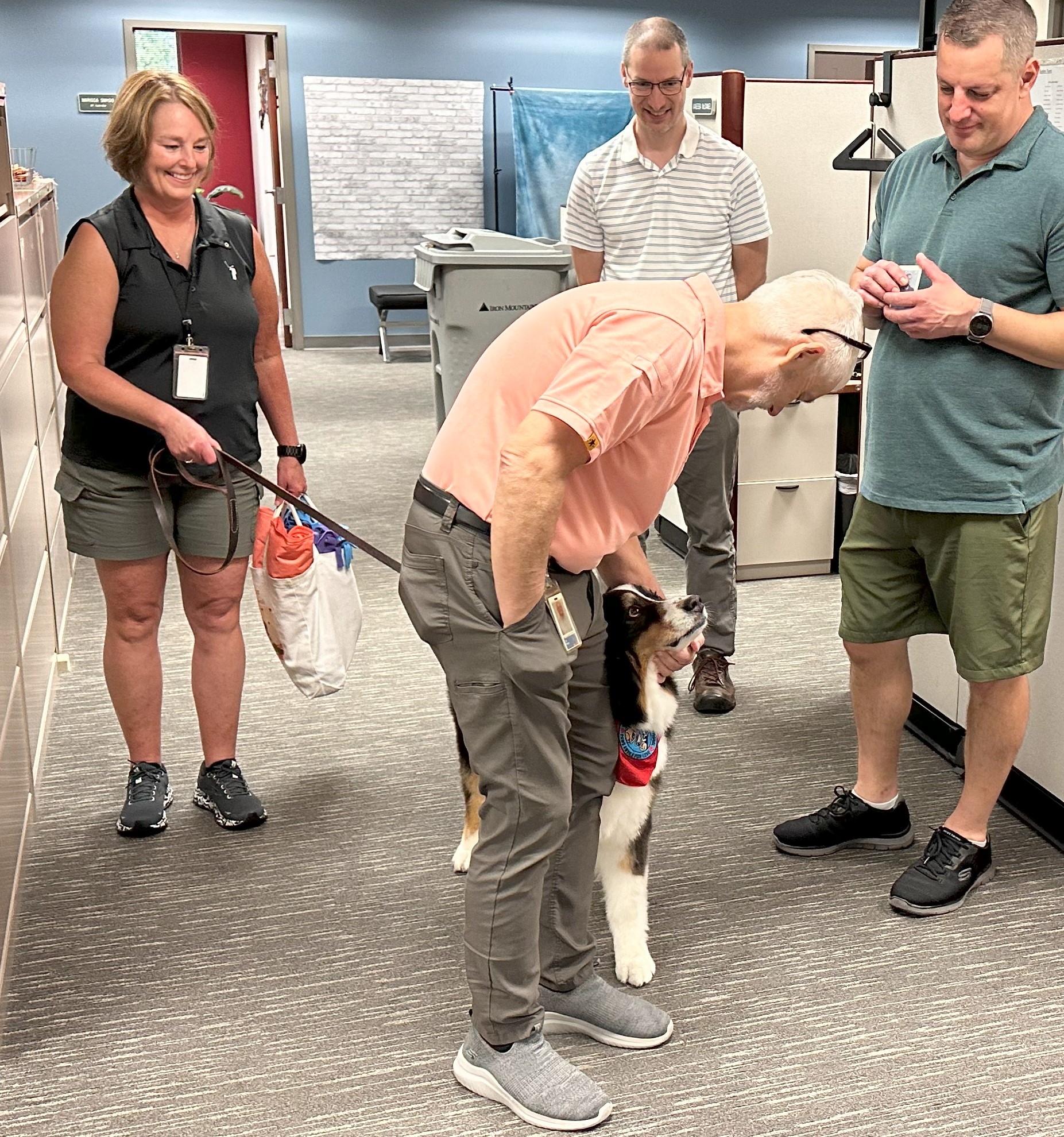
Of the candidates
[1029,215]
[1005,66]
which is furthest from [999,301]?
[1005,66]

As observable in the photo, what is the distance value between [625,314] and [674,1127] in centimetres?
118

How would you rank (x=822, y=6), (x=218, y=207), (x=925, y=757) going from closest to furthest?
(x=218, y=207), (x=925, y=757), (x=822, y=6)

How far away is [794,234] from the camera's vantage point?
4.22 meters

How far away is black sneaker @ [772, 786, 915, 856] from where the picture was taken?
258cm

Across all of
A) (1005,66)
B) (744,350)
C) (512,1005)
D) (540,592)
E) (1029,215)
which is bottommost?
(512,1005)

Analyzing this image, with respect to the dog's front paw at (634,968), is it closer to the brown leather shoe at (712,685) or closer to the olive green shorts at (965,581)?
the olive green shorts at (965,581)

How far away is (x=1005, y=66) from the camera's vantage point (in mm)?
2020

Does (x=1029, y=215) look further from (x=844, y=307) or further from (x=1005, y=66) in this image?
(x=844, y=307)

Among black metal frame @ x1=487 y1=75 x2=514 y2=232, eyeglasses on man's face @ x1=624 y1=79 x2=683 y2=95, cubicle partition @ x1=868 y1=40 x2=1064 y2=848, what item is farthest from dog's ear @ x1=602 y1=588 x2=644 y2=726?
black metal frame @ x1=487 y1=75 x2=514 y2=232

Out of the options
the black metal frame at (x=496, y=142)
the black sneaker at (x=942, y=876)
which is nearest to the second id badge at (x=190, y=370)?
the black sneaker at (x=942, y=876)

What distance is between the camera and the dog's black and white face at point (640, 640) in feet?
6.21

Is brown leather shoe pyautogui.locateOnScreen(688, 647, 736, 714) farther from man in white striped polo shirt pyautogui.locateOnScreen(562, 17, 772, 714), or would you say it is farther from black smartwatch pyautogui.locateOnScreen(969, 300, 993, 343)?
black smartwatch pyautogui.locateOnScreen(969, 300, 993, 343)

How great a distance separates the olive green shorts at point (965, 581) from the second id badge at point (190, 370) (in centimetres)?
133

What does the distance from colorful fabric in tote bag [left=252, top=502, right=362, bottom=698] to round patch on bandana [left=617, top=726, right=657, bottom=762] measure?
3.26 feet
